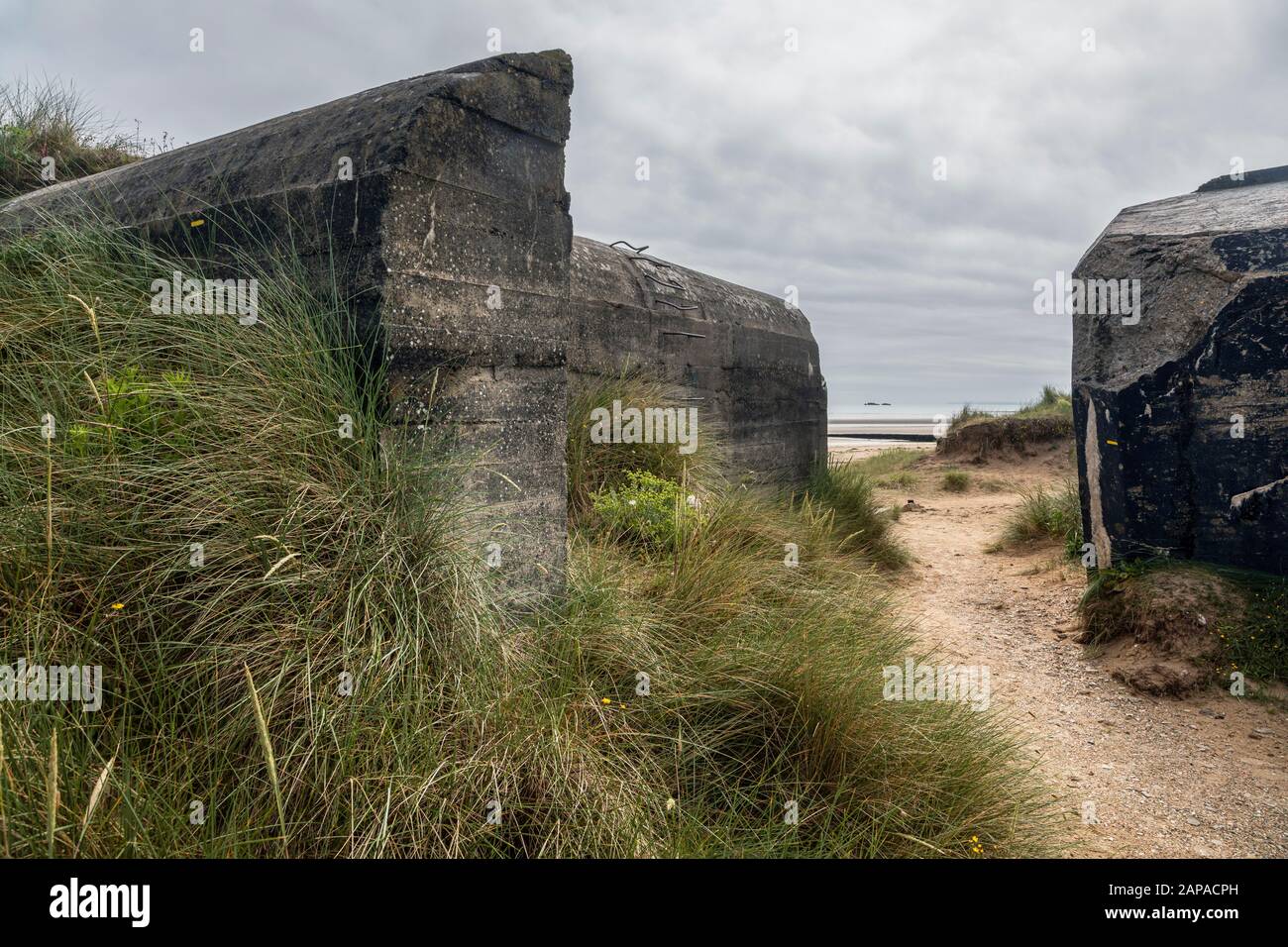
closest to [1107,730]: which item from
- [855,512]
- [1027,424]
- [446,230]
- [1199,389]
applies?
[1199,389]

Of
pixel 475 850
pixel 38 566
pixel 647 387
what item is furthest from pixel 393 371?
pixel 647 387

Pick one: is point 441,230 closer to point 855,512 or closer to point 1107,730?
point 1107,730

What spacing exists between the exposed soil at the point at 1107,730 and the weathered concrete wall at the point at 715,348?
2021mm

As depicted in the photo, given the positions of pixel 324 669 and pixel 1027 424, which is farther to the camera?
pixel 1027 424

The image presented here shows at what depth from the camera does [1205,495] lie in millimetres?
4789

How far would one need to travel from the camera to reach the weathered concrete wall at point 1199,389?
462 centimetres

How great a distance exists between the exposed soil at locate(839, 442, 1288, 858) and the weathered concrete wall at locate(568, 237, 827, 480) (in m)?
2.02

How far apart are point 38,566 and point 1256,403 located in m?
5.69

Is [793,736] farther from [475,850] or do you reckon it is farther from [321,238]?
[321,238]

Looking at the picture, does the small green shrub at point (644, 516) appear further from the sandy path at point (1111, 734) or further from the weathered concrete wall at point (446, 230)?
the sandy path at point (1111, 734)

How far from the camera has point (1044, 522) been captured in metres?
7.54

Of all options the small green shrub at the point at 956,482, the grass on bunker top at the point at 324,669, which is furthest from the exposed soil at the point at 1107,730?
the small green shrub at the point at 956,482

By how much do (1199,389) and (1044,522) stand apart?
294 cm

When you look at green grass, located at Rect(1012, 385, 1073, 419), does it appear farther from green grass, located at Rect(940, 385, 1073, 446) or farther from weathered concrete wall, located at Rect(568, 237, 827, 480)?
weathered concrete wall, located at Rect(568, 237, 827, 480)
